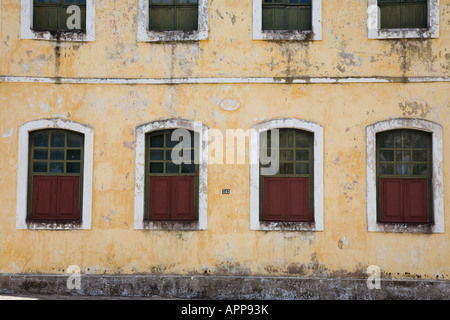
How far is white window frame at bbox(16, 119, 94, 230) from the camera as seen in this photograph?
10188 millimetres

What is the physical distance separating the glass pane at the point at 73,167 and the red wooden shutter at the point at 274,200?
3659mm

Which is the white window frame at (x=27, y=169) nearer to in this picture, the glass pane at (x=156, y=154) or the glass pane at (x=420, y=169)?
the glass pane at (x=156, y=154)

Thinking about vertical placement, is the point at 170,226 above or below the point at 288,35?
below

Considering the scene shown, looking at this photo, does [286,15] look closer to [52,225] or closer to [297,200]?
[297,200]

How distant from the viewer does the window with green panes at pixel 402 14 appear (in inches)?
407

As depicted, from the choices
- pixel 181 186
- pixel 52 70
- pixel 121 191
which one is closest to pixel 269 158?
pixel 181 186

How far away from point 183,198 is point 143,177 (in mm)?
871

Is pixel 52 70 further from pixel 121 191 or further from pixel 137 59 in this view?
pixel 121 191

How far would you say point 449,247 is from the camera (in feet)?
32.4

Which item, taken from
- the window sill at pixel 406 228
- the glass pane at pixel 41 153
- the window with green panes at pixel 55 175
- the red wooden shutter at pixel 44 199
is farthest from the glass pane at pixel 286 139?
the glass pane at pixel 41 153

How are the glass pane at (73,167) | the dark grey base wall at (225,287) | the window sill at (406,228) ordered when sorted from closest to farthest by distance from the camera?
the dark grey base wall at (225,287), the window sill at (406,228), the glass pane at (73,167)

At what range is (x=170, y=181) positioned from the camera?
1038 cm

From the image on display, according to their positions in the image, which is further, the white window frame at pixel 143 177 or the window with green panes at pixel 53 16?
the window with green panes at pixel 53 16

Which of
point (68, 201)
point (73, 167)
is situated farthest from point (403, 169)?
point (68, 201)
